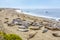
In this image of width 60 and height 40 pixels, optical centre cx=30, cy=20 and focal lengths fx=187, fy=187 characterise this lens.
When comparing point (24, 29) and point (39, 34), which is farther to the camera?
point (24, 29)

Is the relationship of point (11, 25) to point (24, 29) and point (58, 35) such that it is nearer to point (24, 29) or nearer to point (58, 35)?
point (24, 29)

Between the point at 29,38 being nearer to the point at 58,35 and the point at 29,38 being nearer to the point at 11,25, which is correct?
the point at 58,35

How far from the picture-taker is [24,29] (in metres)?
14.5

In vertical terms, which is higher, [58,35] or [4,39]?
[4,39]

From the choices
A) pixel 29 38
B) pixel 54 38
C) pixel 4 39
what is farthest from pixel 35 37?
pixel 4 39

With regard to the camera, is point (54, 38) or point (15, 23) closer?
point (54, 38)

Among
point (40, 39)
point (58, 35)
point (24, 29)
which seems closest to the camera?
point (40, 39)

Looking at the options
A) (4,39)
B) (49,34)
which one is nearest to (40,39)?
(49,34)

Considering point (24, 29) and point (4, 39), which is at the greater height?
point (4, 39)

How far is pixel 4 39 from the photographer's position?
29.2 feet

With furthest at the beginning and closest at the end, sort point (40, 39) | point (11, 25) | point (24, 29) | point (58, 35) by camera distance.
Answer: point (11, 25)
point (24, 29)
point (58, 35)
point (40, 39)

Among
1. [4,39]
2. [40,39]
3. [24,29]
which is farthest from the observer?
[24,29]

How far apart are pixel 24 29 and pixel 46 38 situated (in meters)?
2.67

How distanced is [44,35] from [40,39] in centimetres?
103
